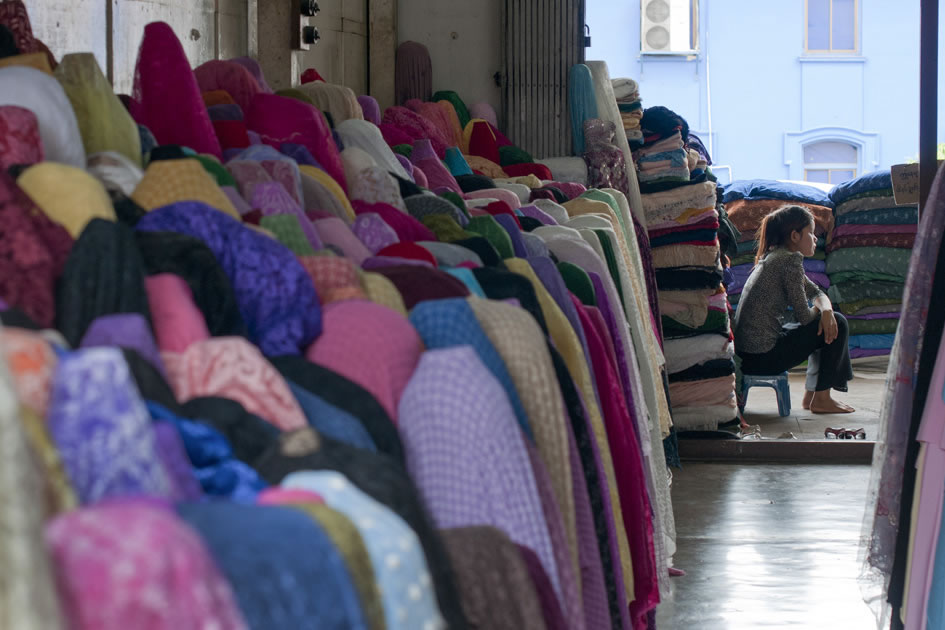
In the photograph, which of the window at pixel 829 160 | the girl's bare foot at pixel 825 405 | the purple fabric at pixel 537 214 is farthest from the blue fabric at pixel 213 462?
the window at pixel 829 160

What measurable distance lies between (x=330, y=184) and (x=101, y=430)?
1426 mm

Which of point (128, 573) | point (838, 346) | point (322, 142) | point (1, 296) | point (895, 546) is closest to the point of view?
point (128, 573)

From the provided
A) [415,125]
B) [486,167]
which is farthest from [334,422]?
[486,167]

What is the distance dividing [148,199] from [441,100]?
3534 mm

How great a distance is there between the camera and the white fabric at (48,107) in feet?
4.66

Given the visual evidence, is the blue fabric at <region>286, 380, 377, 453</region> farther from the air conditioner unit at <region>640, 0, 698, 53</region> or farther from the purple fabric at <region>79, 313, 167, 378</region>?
the air conditioner unit at <region>640, 0, 698, 53</region>

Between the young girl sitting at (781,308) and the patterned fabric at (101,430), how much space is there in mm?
5619

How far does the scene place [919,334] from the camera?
2.47m

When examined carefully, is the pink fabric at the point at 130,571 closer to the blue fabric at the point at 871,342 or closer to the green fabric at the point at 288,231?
the green fabric at the point at 288,231

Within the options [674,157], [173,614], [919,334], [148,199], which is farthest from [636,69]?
[173,614]

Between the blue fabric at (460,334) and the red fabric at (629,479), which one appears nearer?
the blue fabric at (460,334)

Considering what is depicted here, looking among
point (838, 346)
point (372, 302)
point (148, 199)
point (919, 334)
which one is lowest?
point (838, 346)

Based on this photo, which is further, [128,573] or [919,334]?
[919,334]

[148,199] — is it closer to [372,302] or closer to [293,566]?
[372,302]
